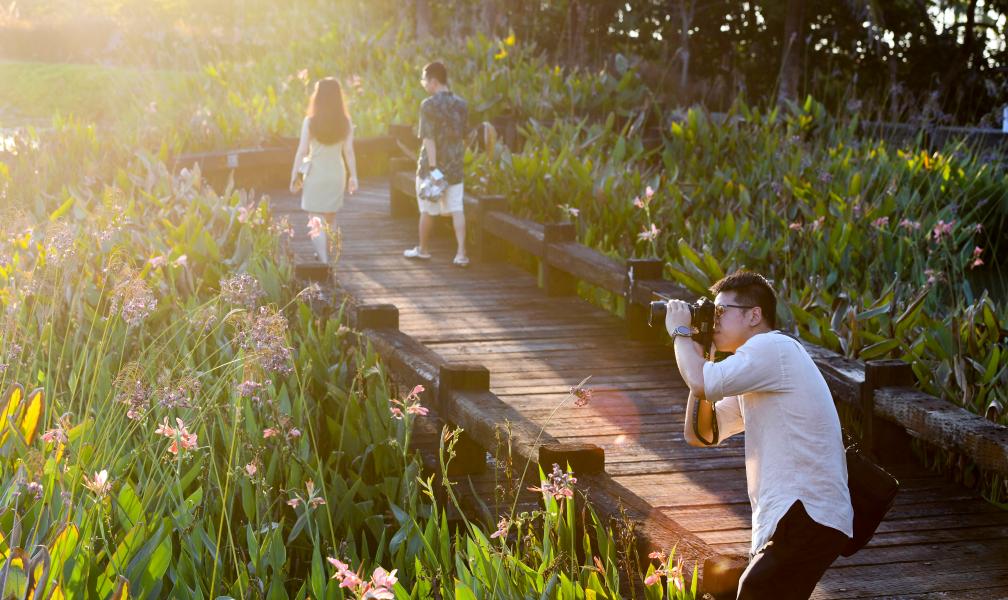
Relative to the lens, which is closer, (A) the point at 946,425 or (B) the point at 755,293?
(B) the point at 755,293

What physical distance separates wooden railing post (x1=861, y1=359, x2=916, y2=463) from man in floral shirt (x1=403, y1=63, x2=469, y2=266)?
5169mm

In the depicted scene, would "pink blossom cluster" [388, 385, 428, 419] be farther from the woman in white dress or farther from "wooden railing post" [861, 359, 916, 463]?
the woman in white dress

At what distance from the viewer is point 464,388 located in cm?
605

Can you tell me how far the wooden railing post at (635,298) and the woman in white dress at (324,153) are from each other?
3019mm

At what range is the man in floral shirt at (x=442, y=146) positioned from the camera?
10391mm

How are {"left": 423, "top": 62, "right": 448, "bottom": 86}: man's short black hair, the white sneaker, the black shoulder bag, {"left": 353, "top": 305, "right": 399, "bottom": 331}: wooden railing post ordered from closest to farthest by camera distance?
the black shoulder bag
{"left": 353, "top": 305, "right": 399, "bottom": 331}: wooden railing post
{"left": 423, "top": 62, "right": 448, "bottom": 86}: man's short black hair
the white sneaker

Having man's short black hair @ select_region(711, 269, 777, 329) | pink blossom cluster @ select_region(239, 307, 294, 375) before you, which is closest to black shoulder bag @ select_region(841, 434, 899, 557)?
man's short black hair @ select_region(711, 269, 777, 329)

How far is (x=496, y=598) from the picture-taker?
3885 millimetres

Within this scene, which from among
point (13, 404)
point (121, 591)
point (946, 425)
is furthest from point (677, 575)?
point (946, 425)

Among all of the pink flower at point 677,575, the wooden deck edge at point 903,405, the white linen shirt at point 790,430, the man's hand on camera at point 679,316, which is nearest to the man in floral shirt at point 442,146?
the wooden deck edge at point 903,405

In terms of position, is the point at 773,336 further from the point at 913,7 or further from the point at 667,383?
the point at 913,7

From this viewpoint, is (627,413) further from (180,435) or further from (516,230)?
(516,230)

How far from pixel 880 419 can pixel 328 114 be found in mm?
5884

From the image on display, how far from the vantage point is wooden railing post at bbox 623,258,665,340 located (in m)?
8.28
